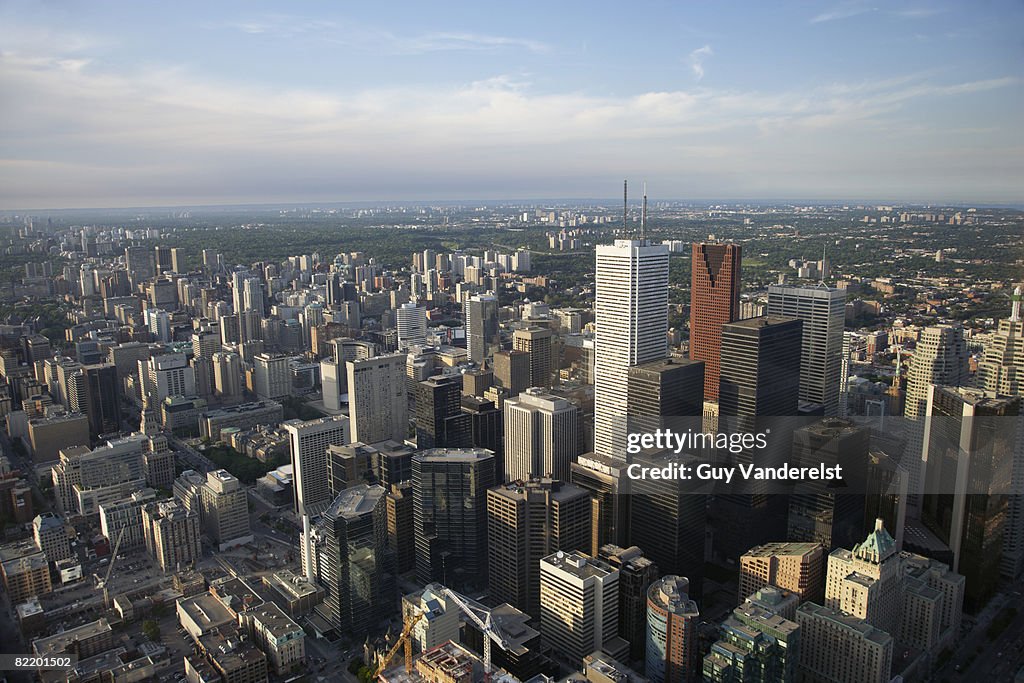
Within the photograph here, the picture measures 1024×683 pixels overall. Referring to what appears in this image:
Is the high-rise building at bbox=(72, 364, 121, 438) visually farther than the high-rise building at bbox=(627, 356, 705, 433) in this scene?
Yes

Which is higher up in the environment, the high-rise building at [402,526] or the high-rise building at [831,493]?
the high-rise building at [831,493]

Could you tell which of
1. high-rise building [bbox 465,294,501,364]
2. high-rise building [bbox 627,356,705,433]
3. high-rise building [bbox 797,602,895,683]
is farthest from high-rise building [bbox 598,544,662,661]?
high-rise building [bbox 465,294,501,364]

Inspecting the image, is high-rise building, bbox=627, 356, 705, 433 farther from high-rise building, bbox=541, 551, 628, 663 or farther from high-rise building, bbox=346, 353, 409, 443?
high-rise building, bbox=346, 353, 409, 443

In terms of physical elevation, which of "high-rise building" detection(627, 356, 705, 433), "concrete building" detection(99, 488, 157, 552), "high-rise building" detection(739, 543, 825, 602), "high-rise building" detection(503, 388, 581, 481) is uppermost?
"high-rise building" detection(627, 356, 705, 433)

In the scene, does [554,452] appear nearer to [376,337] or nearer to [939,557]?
[939,557]

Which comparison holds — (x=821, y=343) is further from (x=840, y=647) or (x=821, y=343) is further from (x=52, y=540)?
(x=52, y=540)

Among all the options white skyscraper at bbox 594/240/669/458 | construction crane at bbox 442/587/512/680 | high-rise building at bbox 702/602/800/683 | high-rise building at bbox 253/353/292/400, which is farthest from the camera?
high-rise building at bbox 253/353/292/400

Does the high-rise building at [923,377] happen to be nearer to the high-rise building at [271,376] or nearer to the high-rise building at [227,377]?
the high-rise building at [271,376]

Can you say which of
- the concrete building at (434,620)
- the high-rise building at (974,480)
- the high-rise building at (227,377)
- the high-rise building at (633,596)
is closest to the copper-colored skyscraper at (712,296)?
the high-rise building at (974,480)

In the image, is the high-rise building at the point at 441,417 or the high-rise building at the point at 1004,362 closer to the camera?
the high-rise building at the point at 1004,362
